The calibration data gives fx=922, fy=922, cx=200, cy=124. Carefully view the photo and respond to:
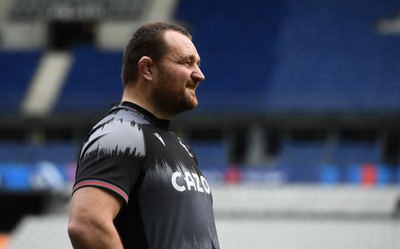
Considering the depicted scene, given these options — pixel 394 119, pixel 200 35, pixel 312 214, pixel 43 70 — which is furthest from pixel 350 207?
pixel 43 70

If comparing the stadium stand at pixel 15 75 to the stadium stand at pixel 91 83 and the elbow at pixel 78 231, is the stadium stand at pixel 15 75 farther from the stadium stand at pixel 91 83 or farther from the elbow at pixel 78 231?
the elbow at pixel 78 231

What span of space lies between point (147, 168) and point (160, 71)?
32cm

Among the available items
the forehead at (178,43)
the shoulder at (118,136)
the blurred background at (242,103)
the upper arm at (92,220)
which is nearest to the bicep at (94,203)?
the upper arm at (92,220)

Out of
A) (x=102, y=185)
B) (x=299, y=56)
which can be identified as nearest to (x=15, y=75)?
(x=299, y=56)

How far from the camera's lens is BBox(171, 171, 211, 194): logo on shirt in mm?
2781

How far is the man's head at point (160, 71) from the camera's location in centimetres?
285

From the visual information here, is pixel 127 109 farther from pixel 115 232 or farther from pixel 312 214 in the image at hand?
pixel 312 214

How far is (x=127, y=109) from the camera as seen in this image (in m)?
2.88

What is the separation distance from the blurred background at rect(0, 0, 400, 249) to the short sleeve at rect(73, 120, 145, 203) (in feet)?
43.1

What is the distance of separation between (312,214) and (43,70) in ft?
37.7

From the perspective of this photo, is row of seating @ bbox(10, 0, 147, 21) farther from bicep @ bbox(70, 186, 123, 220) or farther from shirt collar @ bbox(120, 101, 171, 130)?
bicep @ bbox(70, 186, 123, 220)

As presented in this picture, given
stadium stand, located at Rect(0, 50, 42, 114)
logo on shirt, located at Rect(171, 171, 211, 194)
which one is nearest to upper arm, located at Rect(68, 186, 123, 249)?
logo on shirt, located at Rect(171, 171, 211, 194)

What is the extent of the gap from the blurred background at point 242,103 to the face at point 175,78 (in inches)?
511

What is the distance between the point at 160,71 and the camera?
2.85 m
